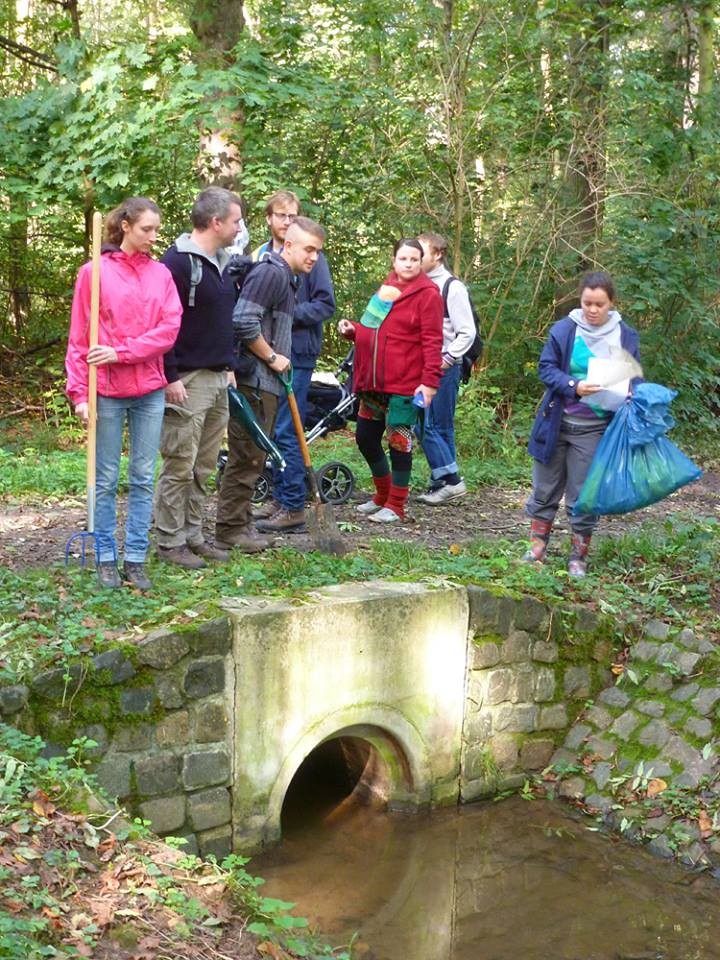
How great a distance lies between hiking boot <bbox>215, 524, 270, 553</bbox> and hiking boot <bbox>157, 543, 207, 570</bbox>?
0.43 metres

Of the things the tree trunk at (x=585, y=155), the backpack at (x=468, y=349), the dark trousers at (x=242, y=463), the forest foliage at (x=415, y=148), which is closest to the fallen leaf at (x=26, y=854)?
the dark trousers at (x=242, y=463)

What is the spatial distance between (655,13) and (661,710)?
11238mm

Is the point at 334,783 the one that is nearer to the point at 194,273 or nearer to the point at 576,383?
the point at 576,383

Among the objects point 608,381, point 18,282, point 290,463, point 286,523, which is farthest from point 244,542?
point 18,282

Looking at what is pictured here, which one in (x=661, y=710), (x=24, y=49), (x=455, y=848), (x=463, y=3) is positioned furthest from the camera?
(x=463, y=3)

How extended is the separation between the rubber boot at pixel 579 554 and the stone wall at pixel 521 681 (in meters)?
0.36

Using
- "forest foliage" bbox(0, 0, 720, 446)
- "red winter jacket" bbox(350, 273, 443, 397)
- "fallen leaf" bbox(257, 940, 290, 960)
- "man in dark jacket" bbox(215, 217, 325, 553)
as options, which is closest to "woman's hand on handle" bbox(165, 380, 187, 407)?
"man in dark jacket" bbox(215, 217, 325, 553)

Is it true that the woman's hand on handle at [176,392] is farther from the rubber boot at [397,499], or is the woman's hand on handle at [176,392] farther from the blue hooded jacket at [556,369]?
the rubber boot at [397,499]

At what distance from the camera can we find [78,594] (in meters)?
5.22

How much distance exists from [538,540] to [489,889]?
7.35ft

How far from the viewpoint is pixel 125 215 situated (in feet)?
16.7

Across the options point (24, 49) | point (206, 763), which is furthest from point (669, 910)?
point (24, 49)

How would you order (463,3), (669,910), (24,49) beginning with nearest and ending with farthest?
1. (669,910)
2. (24,49)
3. (463,3)

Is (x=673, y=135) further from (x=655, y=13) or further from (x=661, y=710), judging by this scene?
(x=661, y=710)
